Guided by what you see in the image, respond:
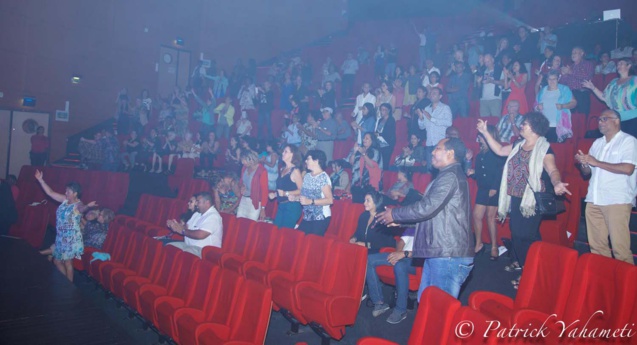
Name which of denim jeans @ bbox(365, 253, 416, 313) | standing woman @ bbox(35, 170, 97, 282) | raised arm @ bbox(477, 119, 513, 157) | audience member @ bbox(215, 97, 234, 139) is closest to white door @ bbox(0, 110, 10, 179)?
audience member @ bbox(215, 97, 234, 139)

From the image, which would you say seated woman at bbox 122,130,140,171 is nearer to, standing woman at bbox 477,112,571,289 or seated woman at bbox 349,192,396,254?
seated woman at bbox 349,192,396,254

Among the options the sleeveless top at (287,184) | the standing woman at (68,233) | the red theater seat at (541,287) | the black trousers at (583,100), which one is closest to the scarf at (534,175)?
the red theater seat at (541,287)

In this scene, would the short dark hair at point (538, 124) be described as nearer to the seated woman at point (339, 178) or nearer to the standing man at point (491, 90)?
the seated woman at point (339, 178)

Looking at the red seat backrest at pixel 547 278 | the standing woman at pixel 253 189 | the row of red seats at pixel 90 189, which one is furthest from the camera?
the row of red seats at pixel 90 189

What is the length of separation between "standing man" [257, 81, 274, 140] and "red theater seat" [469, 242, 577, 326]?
7.50m

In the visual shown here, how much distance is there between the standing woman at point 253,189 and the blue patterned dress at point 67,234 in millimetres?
1834

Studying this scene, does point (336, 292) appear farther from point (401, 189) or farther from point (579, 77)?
point (579, 77)

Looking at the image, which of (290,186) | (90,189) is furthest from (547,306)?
(90,189)

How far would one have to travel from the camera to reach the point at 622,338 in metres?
2.09

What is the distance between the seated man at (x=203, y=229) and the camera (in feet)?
15.9

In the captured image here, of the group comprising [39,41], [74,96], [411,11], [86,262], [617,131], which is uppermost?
[411,11]

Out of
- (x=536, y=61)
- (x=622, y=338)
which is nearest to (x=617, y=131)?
(x=622, y=338)

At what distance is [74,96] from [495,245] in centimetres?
1188

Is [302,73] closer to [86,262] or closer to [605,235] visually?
[86,262]
